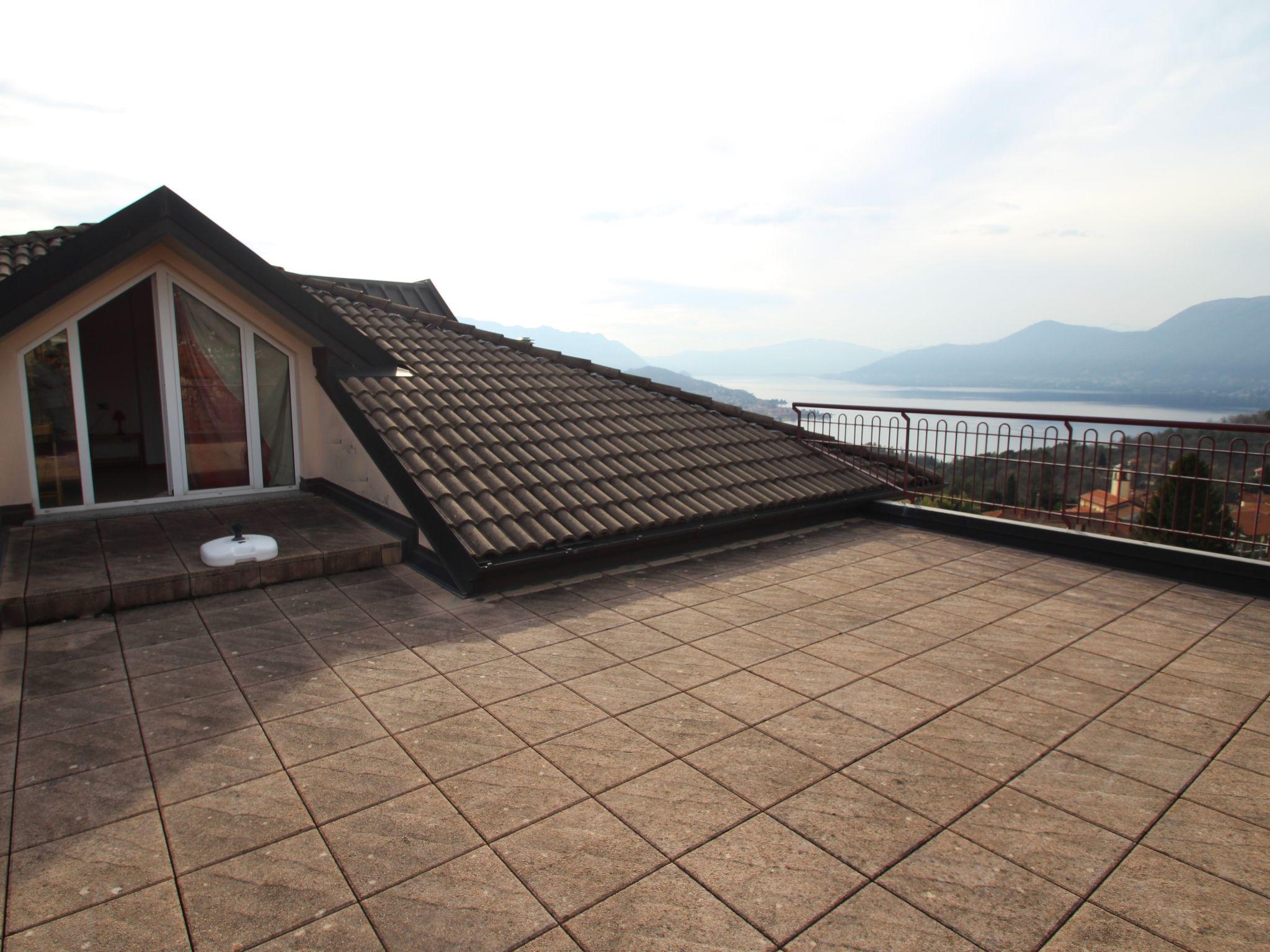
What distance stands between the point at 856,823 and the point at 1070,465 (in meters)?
5.76

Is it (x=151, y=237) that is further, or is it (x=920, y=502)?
(x=920, y=502)

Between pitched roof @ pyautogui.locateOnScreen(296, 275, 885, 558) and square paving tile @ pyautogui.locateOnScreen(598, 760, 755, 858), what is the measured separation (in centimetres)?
260

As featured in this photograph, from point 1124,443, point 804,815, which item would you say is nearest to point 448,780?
point 804,815

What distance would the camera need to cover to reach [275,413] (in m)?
7.49

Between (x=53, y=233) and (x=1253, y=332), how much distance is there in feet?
685

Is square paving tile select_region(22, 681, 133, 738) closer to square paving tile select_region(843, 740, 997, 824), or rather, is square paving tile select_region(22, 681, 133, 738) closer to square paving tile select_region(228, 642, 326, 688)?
square paving tile select_region(228, 642, 326, 688)

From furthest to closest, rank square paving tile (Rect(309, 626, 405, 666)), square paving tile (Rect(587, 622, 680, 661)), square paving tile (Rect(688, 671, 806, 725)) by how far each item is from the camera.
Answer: square paving tile (Rect(587, 622, 680, 661)) < square paving tile (Rect(309, 626, 405, 666)) < square paving tile (Rect(688, 671, 806, 725))

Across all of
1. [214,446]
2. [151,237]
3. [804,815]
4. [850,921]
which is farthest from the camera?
[214,446]

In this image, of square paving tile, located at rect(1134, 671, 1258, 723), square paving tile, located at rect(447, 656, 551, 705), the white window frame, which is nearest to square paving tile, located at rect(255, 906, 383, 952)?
square paving tile, located at rect(447, 656, 551, 705)

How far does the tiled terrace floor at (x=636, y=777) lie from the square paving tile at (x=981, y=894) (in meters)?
0.01

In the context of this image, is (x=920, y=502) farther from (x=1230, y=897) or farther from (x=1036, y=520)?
(x=1230, y=897)

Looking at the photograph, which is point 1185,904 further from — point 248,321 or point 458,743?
point 248,321

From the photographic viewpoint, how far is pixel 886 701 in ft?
12.6

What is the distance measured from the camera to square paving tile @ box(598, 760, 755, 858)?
273 centimetres
